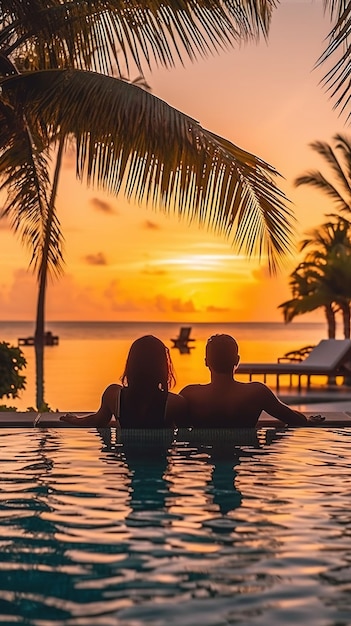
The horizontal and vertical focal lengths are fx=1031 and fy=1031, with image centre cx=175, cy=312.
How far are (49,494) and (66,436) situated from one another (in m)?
2.14

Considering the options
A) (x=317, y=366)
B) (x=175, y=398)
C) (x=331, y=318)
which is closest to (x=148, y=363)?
(x=175, y=398)

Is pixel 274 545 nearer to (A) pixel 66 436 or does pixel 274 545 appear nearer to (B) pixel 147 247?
(A) pixel 66 436

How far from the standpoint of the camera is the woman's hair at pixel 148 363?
714cm

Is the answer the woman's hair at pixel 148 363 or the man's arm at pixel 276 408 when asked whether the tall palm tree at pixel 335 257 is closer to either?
the man's arm at pixel 276 408

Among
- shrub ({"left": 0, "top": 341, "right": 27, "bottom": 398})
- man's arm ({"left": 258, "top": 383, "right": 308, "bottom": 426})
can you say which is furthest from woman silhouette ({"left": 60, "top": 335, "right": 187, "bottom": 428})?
shrub ({"left": 0, "top": 341, "right": 27, "bottom": 398})

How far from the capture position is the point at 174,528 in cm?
511

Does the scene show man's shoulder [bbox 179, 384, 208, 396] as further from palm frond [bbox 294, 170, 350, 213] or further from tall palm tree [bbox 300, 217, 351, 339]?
palm frond [bbox 294, 170, 350, 213]

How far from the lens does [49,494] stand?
6082mm

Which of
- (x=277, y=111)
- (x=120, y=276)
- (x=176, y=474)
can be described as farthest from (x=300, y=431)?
(x=120, y=276)

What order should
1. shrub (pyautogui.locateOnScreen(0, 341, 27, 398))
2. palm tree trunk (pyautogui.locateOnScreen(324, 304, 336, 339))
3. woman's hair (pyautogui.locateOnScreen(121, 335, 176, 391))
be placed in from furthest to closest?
palm tree trunk (pyautogui.locateOnScreen(324, 304, 336, 339)) → shrub (pyautogui.locateOnScreen(0, 341, 27, 398)) → woman's hair (pyautogui.locateOnScreen(121, 335, 176, 391))

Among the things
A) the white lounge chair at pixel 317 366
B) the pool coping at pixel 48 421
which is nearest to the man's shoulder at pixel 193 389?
the pool coping at pixel 48 421

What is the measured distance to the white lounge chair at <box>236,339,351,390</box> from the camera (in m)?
17.5

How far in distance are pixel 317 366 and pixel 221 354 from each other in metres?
10.9

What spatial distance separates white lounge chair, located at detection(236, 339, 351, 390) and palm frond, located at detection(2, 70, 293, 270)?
29.3 ft
